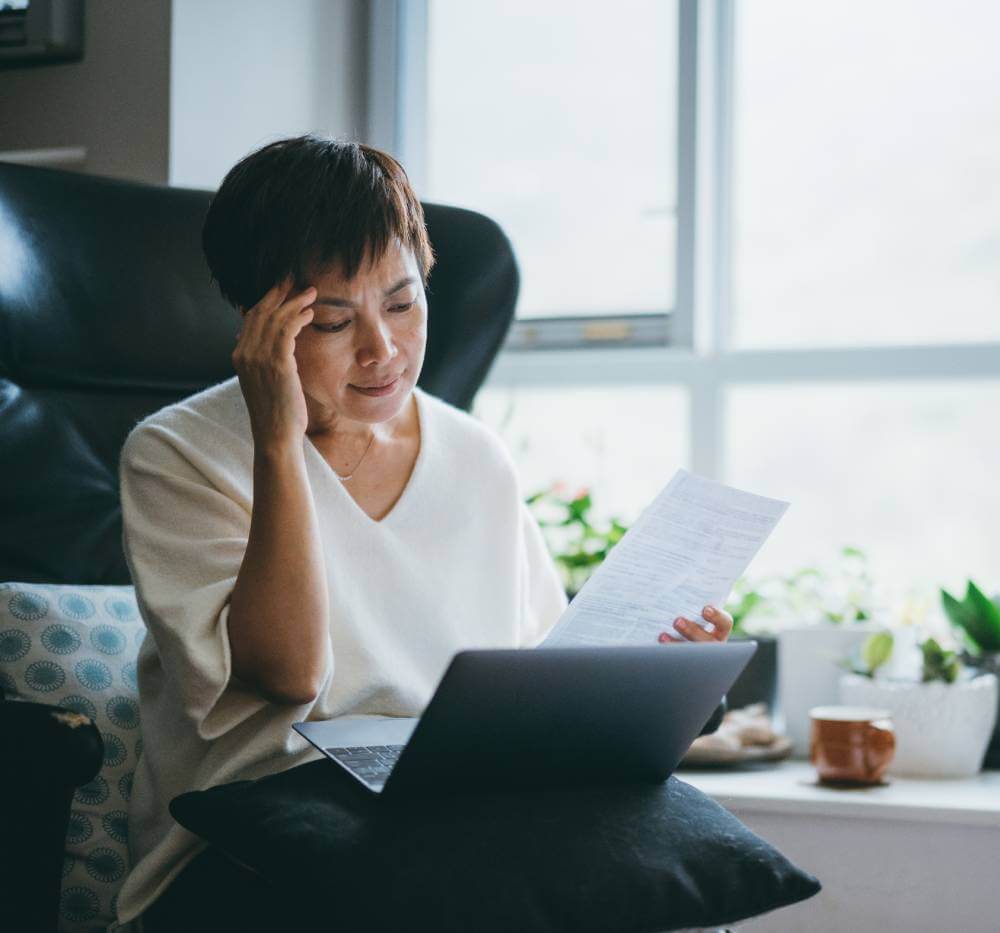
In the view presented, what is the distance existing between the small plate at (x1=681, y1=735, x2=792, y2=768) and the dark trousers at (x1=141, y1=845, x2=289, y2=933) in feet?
3.39

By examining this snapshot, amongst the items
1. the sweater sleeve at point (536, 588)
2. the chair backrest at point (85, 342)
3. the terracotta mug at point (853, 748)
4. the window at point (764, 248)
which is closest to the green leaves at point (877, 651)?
the terracotta mug at point (853, 748)

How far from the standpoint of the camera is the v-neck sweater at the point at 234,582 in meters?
1.15

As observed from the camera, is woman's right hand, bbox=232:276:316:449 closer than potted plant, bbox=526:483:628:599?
Yes

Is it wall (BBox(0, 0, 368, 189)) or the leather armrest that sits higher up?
wall (BBox(0, 0, 368, 189))

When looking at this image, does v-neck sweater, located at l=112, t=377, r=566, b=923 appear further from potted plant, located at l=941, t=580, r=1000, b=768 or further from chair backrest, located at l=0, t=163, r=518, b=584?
potted plant, located at l=941, t=580, r=1000, b=768

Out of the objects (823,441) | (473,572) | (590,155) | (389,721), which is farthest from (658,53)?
(389,721)

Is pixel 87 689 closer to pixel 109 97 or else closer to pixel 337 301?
pixel 337 301

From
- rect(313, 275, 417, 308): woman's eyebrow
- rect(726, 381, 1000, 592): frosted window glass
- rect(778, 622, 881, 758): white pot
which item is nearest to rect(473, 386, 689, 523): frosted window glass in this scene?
rect(726, 381, 1000, 592): frosted window glass

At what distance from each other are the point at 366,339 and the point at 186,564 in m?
0.28

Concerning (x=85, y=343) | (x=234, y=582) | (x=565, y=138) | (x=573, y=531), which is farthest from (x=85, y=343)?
(x=565, y=138)

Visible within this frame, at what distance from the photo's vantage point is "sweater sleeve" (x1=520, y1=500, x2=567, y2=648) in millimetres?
1486

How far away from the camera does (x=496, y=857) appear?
36.3 inches

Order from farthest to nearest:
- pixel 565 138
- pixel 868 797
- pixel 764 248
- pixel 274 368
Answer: pixel 565 138
pixel 764 248
pixel 868 797
pixel 274 368

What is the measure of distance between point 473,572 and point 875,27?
1.51 meters
